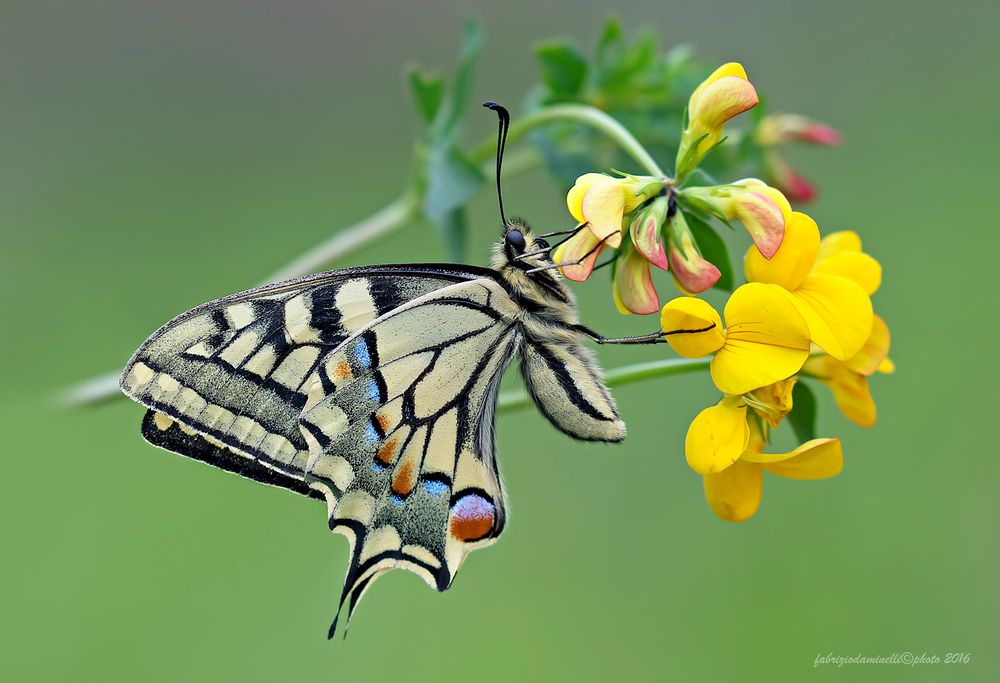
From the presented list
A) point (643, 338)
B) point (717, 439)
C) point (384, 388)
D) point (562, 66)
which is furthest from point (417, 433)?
point (562, 66)

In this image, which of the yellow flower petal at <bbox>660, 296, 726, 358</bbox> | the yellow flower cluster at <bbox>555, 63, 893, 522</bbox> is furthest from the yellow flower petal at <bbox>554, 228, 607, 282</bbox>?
the yellow flower petal at <bbox>660, 296, 726, 358</bbox>

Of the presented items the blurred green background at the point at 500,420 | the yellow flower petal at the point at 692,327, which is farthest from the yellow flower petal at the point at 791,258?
the blurred green background at the point at 500,420

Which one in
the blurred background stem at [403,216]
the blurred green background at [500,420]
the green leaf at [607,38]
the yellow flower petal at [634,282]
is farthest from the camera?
the blurred green background at [500,420]

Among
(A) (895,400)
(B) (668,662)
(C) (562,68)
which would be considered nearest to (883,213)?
(A) (895,400)

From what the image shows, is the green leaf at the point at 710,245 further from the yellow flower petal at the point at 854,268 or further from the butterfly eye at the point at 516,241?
the butterfly eye at the point at 516,241

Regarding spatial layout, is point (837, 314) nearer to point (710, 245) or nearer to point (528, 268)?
point (710, 245)

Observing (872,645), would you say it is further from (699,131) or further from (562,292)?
(699,131)
